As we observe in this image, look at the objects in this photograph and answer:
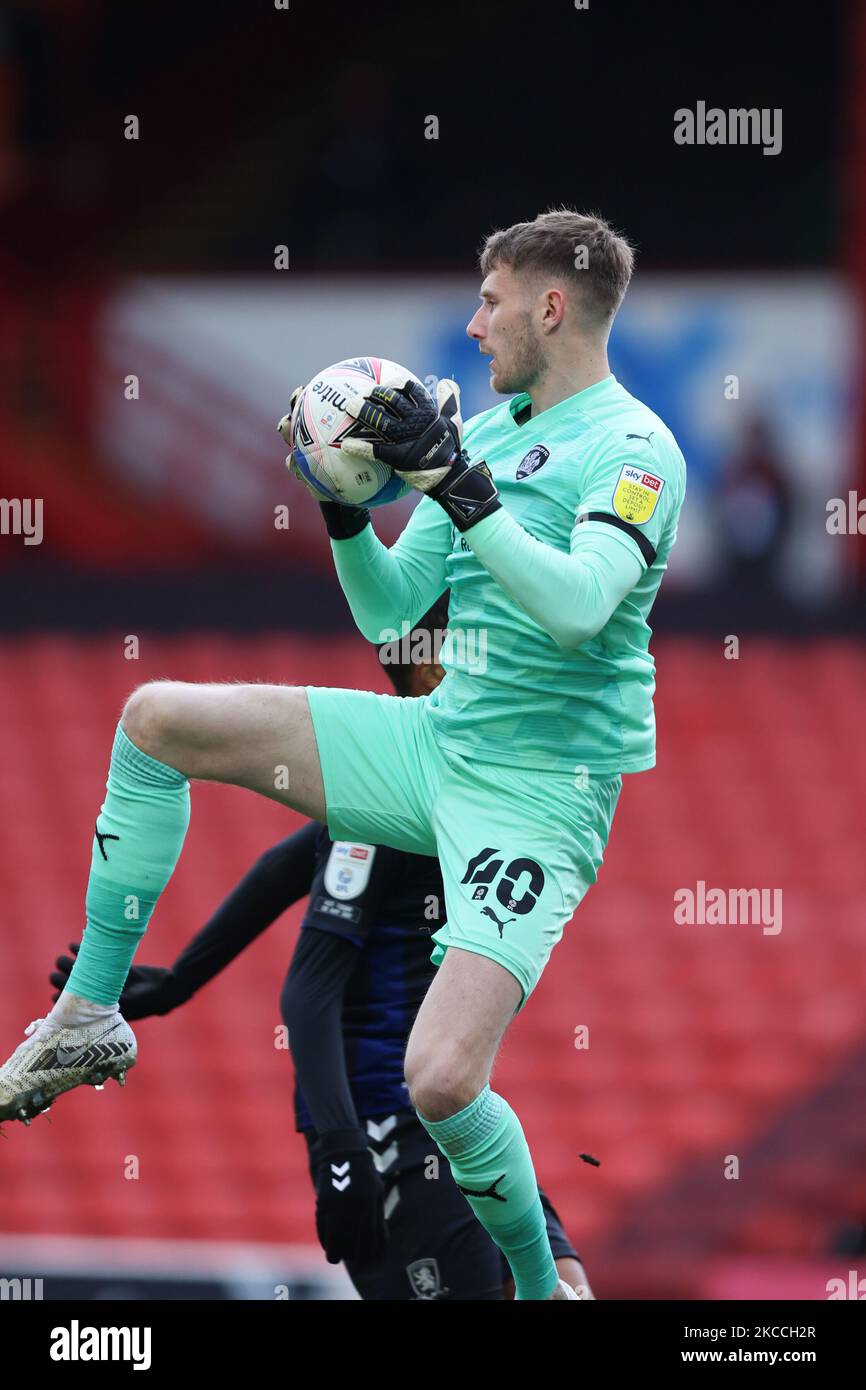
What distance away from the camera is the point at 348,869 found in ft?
13.7

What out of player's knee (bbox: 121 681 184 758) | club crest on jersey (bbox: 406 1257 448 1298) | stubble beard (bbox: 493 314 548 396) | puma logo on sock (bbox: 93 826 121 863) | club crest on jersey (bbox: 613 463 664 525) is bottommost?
club crest on jersey (bbox: 406 1257 448 1298)

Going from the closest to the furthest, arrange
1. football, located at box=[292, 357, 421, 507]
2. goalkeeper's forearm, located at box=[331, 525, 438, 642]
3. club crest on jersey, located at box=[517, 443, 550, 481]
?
1. football, located at box=[292, 357, 421, 507]
2. club crest on jersey, located at box=[517, 443, 550, 481]
3. goalkeeper's forearm, located at box=[331, 525, 438, 642]

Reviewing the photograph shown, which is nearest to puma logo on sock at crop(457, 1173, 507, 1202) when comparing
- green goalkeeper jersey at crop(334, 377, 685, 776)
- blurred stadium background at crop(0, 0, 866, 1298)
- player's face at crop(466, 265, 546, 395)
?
green goalkeeper jersey at crop(334, 377, 685, 776)

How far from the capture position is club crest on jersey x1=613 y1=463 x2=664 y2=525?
379 cm

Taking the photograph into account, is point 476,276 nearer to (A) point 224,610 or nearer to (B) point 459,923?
(A) point 224,610

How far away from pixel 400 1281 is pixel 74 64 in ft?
43.0

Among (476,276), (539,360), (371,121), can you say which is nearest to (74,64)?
(371,121)

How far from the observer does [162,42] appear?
52.5 ft

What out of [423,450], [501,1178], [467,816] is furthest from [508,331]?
[501,1178]

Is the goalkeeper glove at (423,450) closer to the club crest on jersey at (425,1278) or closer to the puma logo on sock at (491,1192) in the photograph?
the puma logo on sock at (491,1192)

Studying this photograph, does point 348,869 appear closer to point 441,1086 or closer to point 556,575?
point 441,1086

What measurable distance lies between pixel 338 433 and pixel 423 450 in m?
0.17

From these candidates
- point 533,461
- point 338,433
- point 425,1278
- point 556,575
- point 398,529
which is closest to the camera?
point 556,575

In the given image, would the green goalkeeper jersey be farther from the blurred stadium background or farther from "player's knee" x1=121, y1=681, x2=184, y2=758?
the blurred stadium background
